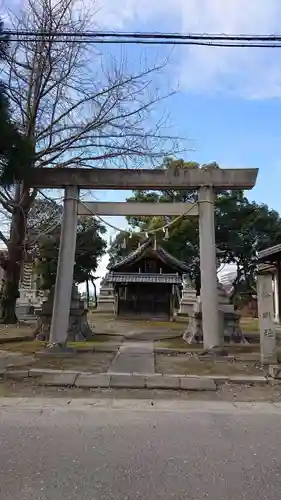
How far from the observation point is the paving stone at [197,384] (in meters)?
6.69

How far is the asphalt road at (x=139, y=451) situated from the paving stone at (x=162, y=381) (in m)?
0.87

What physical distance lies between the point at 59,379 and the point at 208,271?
4.54 m

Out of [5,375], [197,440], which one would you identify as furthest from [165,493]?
[5,375]

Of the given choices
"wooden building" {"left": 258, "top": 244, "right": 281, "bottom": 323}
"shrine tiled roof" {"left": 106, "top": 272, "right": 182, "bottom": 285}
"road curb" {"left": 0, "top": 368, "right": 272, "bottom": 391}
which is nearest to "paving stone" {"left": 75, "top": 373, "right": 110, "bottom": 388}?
"road curb" {"left": 0, "top": 368, "right": 272, "bottom": 391}

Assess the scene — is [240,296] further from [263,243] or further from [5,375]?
[5,375]

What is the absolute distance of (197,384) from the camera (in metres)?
6.85

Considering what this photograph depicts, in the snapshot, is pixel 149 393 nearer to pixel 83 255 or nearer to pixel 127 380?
pixel 127 380

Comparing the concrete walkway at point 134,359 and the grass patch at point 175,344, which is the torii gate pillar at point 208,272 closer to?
the grass patch at point 175,344

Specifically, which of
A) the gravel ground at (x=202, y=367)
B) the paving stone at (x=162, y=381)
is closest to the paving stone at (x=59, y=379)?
the paving stone at (x=162, y=381)

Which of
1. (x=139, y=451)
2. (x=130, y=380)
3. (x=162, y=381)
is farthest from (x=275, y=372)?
(x=139, y=451)

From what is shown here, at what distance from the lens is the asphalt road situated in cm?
317

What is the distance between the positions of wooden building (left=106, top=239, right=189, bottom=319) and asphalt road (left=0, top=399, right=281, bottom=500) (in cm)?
2157

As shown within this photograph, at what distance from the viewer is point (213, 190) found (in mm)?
10453

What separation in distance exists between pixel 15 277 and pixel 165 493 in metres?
15.0
